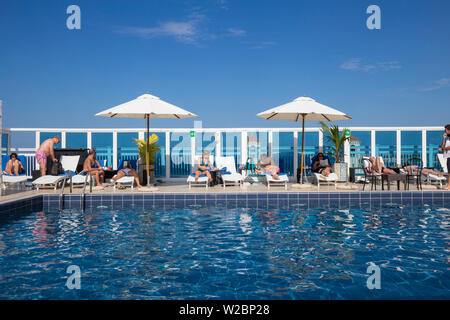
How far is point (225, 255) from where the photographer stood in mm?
3604

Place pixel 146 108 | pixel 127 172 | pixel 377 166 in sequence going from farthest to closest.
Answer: pixel 127 172, pixel 377 166, pixel 146 108

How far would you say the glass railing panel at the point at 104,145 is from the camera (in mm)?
10117

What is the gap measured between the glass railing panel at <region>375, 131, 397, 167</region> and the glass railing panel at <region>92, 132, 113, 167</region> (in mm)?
7467

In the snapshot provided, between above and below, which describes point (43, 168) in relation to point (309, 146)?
below

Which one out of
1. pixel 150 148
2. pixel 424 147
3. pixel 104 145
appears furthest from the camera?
pixel 104 145

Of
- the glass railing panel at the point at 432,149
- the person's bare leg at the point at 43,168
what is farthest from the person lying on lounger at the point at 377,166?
the person's bare leg at the point at 43,168

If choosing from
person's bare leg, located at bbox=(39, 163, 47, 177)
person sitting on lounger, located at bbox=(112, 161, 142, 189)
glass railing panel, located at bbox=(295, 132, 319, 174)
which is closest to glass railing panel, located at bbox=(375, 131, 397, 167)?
glass railing panel, located at bbox=(295, 132, 319, 174)

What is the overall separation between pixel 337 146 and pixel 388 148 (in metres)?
1.98

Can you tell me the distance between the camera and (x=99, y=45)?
30.9m

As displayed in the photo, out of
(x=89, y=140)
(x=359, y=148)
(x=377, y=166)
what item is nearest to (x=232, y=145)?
(x=359, y=148)

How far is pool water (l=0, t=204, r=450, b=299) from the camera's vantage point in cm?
275

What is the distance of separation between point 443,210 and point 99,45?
3069 centimetres

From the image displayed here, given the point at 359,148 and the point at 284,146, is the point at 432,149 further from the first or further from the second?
the point at 284,146
